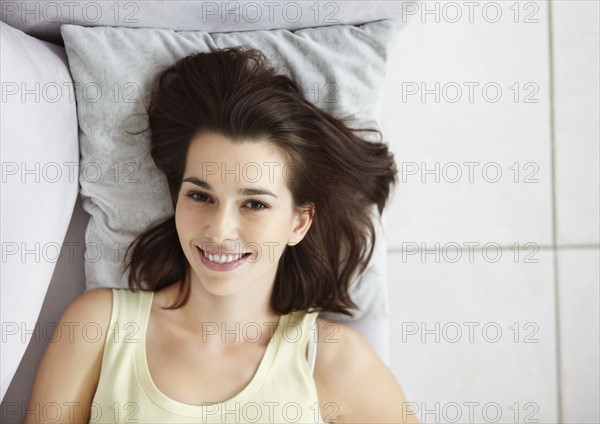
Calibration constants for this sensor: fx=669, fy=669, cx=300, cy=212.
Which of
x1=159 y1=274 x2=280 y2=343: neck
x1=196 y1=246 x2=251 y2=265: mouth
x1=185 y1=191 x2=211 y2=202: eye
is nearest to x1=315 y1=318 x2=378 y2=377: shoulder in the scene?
x1=159 y1=274 x2=280 y2=343: neck

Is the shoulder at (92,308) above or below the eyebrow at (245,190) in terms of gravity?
below

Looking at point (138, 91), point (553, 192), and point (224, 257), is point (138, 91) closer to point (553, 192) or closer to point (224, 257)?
point (224, 257)

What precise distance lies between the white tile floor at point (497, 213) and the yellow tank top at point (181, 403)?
1.08 ft

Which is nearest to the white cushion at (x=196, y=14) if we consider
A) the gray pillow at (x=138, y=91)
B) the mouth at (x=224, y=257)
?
the gray pillow at (x=138, y=91)

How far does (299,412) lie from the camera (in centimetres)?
119

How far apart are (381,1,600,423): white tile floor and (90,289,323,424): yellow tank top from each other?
12.9 inches

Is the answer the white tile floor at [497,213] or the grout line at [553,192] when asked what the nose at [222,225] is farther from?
the grout line at [553,192]

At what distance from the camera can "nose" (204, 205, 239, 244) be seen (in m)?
1.11

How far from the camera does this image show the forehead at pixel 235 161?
3.66 ft

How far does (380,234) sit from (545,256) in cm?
43

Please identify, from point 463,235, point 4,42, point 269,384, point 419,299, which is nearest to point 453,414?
point 419,299

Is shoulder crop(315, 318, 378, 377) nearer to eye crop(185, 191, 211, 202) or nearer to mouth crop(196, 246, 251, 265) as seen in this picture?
mouth crop(196, 246, 251, 265)

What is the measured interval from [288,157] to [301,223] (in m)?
0.13

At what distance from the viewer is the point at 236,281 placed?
3.84ft
